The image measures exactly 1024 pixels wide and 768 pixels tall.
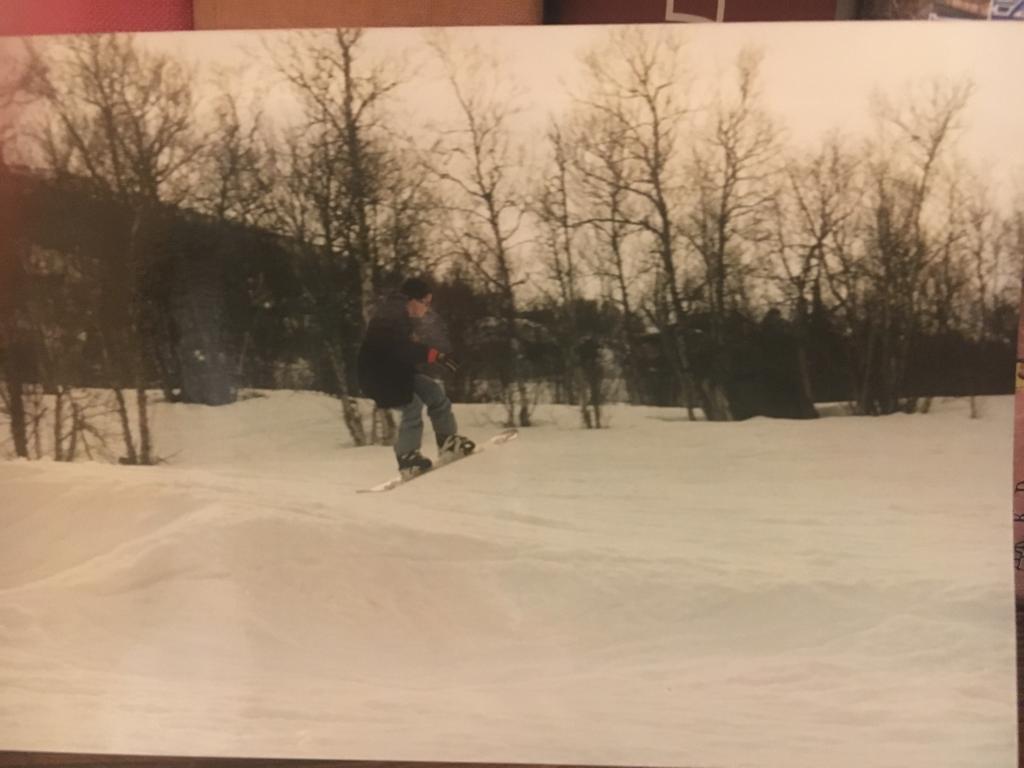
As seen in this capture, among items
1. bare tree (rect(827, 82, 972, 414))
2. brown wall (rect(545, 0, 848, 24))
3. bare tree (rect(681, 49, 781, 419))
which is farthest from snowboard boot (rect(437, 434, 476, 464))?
brown wall (rect(545, 0, 848, 24))

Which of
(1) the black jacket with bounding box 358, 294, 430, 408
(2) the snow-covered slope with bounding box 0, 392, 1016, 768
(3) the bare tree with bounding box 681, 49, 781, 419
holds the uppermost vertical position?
(3) the bare tree with bounding box 681, 49, 781, 419

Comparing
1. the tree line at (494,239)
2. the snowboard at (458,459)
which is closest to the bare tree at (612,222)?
the tree line at (494,239)

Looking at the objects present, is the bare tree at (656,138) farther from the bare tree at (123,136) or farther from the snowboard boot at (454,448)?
the bare tree at (123,136)

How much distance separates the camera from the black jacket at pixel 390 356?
0.82 metres

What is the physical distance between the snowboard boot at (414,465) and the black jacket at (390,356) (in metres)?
0.06

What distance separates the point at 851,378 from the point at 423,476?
469 mm

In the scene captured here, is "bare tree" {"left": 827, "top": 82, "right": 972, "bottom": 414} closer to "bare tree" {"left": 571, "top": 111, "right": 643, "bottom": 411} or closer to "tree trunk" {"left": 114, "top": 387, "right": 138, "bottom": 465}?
"bare tree" {"left": 571, "top": 111, "right": 643, "bottom": 411}

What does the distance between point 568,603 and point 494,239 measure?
1.31 feet

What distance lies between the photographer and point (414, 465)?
2.68 feet

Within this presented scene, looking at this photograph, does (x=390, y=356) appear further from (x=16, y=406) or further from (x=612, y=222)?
(x=16, y=406)

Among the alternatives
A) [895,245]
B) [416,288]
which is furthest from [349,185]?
[895,245]

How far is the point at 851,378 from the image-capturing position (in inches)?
31.5

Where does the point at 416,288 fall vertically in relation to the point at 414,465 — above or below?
above

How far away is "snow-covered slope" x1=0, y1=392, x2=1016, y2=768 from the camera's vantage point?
0.79 metres
